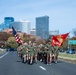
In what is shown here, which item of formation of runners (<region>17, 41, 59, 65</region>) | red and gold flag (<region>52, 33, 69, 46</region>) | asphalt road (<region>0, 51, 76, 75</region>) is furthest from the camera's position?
red and gold flag (<region>52, 33, 69, 46</region>)

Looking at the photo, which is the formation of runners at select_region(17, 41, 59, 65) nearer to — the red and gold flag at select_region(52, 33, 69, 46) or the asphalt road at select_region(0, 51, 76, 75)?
the red and gold flag at select_region(52, 33, 69, 46)

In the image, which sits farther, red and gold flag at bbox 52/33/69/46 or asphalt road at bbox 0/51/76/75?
red and gold flag at bbox 52/33/69/46

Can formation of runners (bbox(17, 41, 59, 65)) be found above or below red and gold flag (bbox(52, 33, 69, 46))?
below

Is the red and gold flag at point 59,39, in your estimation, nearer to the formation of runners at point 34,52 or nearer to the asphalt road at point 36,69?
the formation of runners at point 34,52

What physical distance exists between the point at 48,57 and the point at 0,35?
529 ft

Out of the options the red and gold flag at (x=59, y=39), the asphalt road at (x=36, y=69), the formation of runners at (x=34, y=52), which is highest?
the red and gold flag at (x=59, y=39)

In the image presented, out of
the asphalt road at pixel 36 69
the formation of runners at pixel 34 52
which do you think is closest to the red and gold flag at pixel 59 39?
the formation of runners at pixel 34 52

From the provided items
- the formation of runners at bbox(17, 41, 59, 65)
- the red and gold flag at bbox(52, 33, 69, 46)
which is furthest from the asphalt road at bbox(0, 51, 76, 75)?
the red and gold flag at bbox(52, 33, 69, 46)

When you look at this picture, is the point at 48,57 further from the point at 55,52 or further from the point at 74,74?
the point at 74,74

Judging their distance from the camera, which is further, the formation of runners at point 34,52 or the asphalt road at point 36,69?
the formation of runners at point 34,52

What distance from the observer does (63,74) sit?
16625 millimetres

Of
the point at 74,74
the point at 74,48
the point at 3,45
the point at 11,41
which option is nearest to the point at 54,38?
the point at 74,74

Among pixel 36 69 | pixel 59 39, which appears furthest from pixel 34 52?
pixel 36 69

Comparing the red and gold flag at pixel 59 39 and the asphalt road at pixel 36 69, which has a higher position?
the red and gold flag at pixel 59 39
